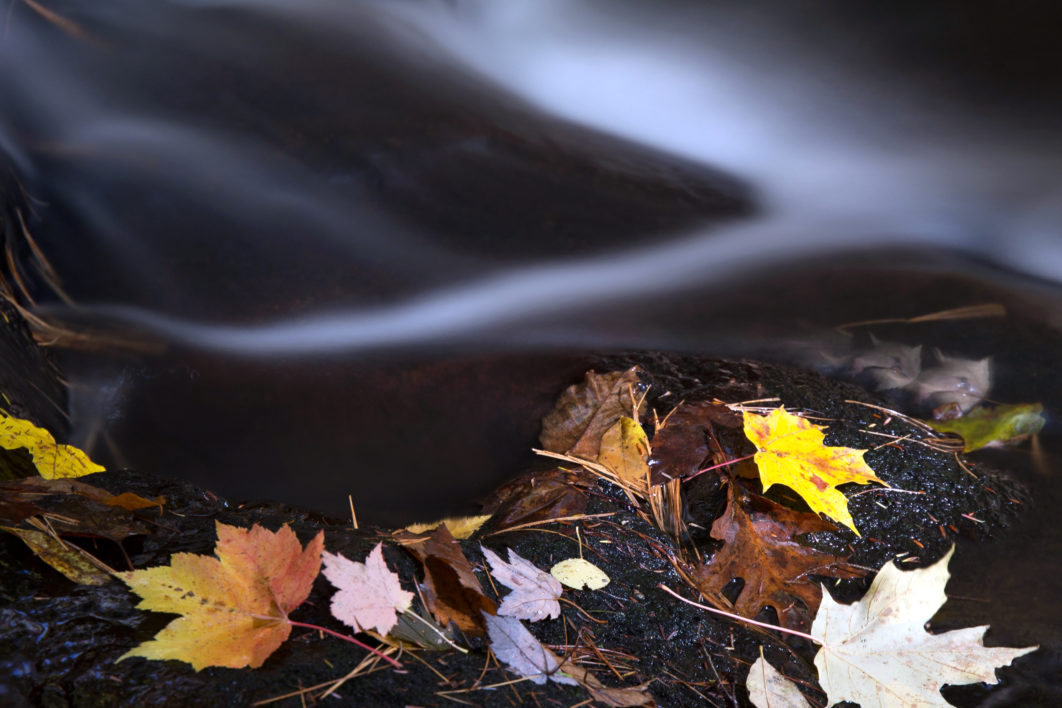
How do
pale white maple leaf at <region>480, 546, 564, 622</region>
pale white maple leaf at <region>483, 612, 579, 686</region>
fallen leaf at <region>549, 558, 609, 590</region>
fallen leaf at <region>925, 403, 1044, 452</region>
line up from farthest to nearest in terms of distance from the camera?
fallen leaf at <region>925, 403, 1044, 452</region> < fallen leaf at <region>549, 558, 609, 590</region> < pale white maple leaf at <region>480, 546, 564, 622</region> < pale white maple leaf at <region>483, 612, 579, 686</region>

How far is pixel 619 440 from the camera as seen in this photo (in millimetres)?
1586

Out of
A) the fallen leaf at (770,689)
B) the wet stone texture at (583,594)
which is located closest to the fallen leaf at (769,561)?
the wet stone texture at (583,594)

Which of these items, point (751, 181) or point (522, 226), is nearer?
point (522, 226)

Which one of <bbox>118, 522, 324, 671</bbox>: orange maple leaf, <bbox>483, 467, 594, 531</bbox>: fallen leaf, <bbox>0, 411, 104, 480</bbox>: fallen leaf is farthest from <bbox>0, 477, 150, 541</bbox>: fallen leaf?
<bbox>483, 467, 594, 531</bbox>: fallen leaf

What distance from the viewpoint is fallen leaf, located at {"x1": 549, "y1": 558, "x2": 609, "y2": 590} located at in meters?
1.25

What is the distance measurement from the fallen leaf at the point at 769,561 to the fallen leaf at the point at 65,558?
0.98m

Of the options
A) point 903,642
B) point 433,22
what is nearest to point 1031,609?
point 903,642

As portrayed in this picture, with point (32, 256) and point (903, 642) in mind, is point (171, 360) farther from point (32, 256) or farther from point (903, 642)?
point (903, 642)

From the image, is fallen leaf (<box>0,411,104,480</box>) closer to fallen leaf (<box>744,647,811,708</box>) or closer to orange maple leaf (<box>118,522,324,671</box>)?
orange maple leaf (<box>118,522,324,671</box>)


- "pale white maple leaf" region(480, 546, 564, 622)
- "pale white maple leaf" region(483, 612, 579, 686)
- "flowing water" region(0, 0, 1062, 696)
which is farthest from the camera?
"flowing water" region(0, 0, 1062, 696)

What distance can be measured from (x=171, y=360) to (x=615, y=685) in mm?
1898

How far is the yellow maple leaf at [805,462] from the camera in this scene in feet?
4.72

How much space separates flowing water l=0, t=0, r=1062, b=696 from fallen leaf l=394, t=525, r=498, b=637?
0.67 m

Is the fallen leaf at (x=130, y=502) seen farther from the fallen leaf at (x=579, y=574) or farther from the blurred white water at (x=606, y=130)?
the blurred white water at (x=606, y=130)
